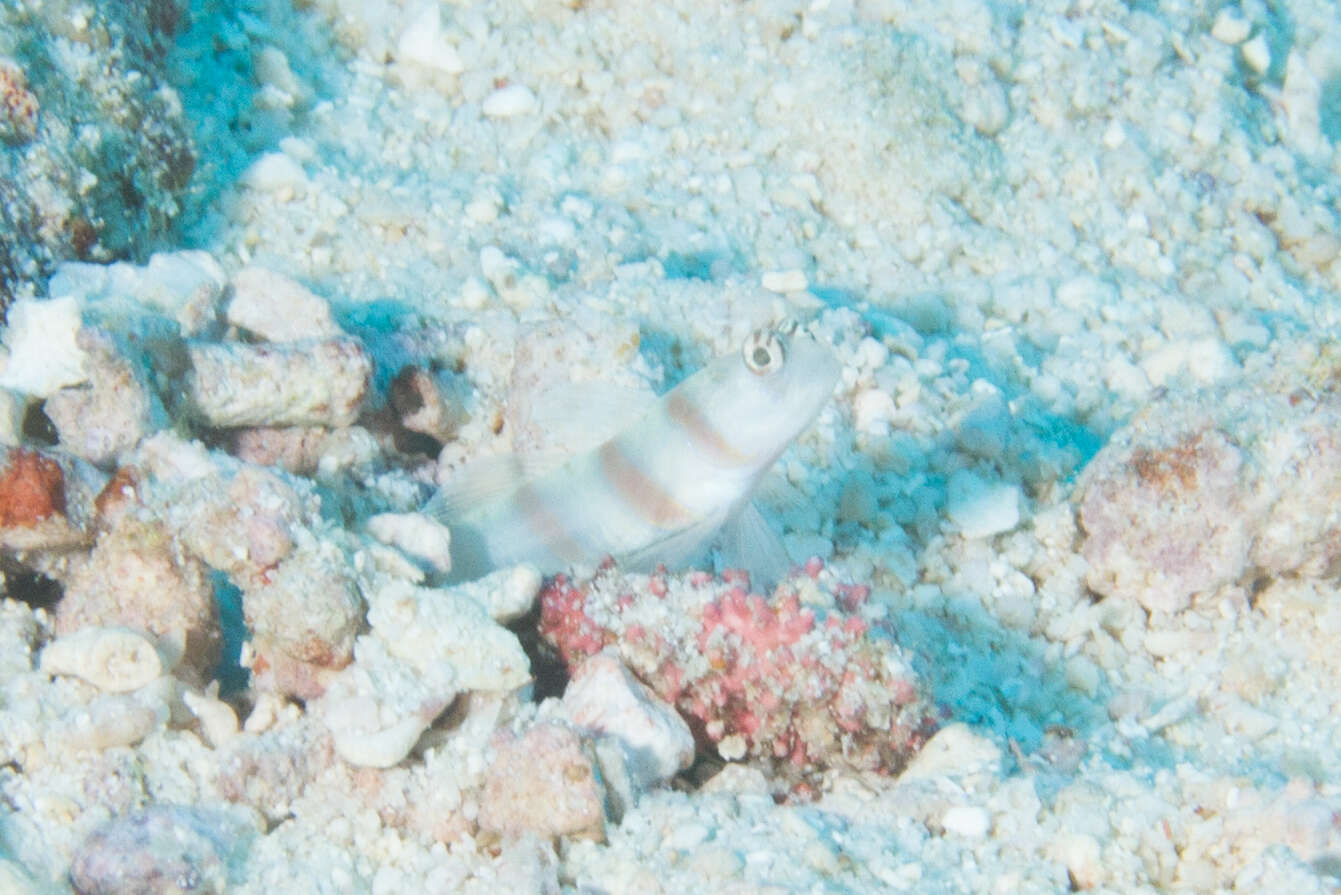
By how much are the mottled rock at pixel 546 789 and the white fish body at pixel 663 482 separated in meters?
0.82

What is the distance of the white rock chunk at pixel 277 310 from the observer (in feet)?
10.4

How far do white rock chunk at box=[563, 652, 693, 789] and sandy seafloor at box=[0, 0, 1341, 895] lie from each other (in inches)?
3.3

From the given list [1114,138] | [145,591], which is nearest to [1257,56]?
[1114,138]

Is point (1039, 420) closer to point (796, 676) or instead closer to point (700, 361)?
point (700, 361)

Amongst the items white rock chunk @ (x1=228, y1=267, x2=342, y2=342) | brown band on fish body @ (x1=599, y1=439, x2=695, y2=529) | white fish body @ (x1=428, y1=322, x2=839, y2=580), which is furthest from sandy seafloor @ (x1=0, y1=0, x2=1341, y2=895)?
brown band on fish body @ (x1=599, y1=439, x2=695, y2=529)

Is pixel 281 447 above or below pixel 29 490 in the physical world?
below

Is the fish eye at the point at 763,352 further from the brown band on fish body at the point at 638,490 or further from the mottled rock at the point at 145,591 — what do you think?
the mottled rock at the point at 145,591

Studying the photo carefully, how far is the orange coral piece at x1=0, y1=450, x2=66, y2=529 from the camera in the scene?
2289mm

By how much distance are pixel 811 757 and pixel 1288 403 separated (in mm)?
1954

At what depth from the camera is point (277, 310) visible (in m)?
3.16

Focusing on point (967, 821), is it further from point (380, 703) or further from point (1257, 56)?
point (1257, 56)

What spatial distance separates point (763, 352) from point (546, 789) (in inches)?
50.6

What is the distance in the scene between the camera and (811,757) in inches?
99.2

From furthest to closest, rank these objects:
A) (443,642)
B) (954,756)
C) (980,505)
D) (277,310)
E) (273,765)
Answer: (980,505), (277,310), (954,756), (443,642), (273,765)
